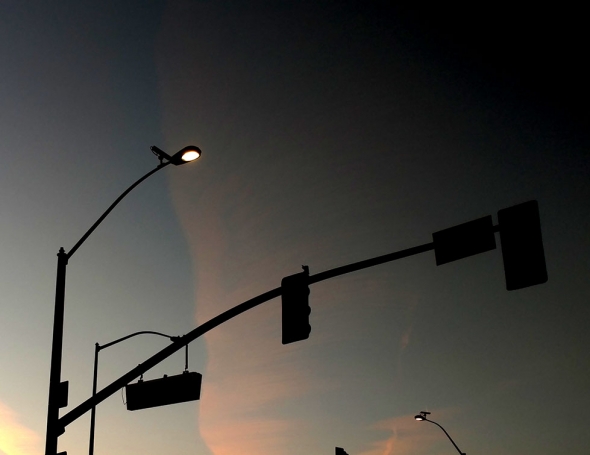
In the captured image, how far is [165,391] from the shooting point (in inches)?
514

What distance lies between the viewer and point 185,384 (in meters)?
12.9

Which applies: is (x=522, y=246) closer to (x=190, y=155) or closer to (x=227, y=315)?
(x=227, y=315)

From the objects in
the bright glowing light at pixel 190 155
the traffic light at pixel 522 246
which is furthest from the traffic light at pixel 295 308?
the bright glowing light at pixel 190 155

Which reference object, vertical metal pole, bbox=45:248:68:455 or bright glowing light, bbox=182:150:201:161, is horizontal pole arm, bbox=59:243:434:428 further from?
bright glowing light, bbox=182:150:201:161

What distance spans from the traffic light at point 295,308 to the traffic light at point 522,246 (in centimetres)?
318

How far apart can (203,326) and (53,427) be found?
3.45 metres

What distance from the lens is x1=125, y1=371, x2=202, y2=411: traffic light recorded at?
12.9m

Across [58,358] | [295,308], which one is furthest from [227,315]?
[58,358]

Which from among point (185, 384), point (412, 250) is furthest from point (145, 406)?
point (412, 250)

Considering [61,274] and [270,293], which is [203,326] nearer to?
[270,293]

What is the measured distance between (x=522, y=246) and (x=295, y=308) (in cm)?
359

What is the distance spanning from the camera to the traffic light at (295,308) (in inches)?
403


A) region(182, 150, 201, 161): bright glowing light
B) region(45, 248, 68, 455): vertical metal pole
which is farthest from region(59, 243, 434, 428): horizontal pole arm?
region(182, 150, 201, 161): bright glowing light

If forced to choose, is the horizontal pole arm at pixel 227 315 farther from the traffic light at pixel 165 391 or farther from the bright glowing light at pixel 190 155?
the bright glowing light at pixel 190 155
